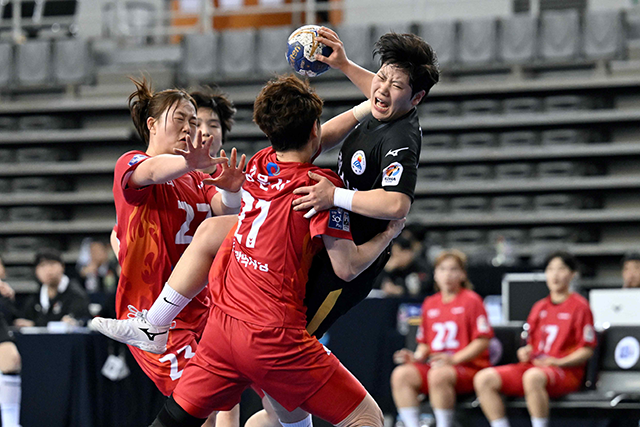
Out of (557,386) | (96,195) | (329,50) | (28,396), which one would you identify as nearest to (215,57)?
(96,195)

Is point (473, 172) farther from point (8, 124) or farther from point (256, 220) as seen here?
point (256, 220)

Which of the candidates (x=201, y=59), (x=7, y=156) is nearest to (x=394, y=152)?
(x=201, y=59)

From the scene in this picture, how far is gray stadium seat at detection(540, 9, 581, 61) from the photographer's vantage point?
1128 centimetres

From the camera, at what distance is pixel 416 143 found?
122 inches

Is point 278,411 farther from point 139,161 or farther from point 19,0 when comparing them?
point 19,0

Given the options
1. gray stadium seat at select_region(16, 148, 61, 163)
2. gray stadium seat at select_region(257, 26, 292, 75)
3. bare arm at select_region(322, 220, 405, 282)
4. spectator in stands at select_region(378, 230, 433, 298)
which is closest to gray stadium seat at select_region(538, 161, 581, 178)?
spectator in stands at select_region(378, 230, 433, 298)

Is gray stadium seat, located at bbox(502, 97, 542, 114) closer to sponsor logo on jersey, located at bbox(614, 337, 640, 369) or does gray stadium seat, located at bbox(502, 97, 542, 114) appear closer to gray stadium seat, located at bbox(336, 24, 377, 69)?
gray stadium seat, located at bbox(336, 24, 377, 69)

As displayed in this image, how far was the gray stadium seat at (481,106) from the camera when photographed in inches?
467

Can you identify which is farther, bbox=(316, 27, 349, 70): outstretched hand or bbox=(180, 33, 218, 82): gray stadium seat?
bbox=(180, 33, 218, 82): gray stadium seat

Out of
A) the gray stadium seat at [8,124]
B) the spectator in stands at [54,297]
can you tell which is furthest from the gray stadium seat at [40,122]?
the spectator in stands at [54,297]

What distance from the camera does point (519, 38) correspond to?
37.5 feet

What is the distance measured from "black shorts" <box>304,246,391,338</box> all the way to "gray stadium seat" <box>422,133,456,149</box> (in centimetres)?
895

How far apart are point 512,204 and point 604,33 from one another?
2.75 metres

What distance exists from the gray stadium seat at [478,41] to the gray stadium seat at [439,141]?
116cm
